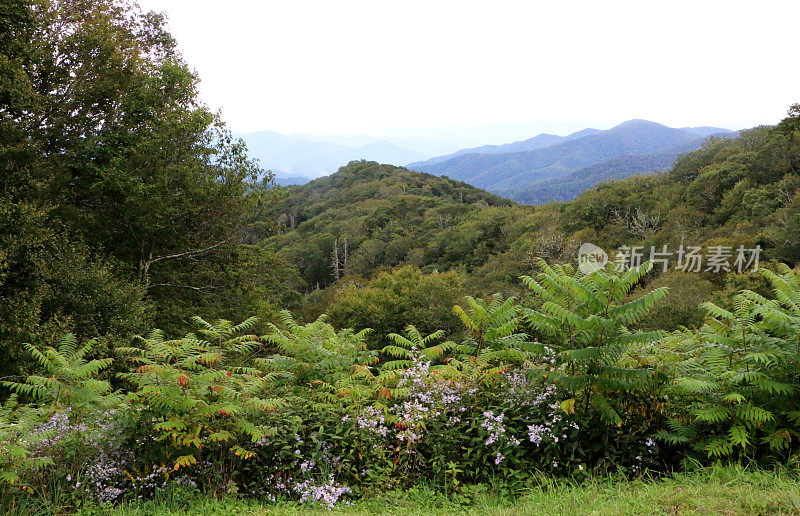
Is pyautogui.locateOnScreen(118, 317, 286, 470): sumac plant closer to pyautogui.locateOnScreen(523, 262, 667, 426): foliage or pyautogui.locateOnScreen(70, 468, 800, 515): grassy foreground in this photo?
pyautogui.locateOnScreen(70, 468, 800, 515): grassy foreground

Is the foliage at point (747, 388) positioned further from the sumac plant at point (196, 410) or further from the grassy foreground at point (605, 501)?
the sumac plant at point (196, 410)

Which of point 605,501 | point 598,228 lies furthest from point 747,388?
point 598,228

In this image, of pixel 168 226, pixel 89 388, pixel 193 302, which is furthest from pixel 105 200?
pixel 89 388

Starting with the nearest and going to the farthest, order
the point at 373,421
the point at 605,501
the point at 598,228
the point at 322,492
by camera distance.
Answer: the point at 605,501
the point at 322,492
the point at 373,421
the point at 598,228

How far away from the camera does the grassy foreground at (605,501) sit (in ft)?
11.4

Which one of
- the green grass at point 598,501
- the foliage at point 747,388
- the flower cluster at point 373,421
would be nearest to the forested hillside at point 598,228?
the flower cluster at point 373,421

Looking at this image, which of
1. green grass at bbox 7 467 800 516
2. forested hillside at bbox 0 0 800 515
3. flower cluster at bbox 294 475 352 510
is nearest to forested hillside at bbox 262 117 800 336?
forested hillside at bbox 0 0 800 515

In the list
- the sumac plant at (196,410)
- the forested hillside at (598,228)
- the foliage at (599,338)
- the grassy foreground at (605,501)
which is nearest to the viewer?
the grassy foreground at (605,501)

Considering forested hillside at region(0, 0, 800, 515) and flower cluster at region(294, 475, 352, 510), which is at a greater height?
forested hillside at region(0, 0, 800, 515)

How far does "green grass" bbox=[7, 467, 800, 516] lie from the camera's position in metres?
3.47

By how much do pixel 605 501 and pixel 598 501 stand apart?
2.1 inches

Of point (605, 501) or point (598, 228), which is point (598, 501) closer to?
point (605, 501)

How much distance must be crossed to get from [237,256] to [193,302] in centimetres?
213

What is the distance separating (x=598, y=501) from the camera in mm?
3744
